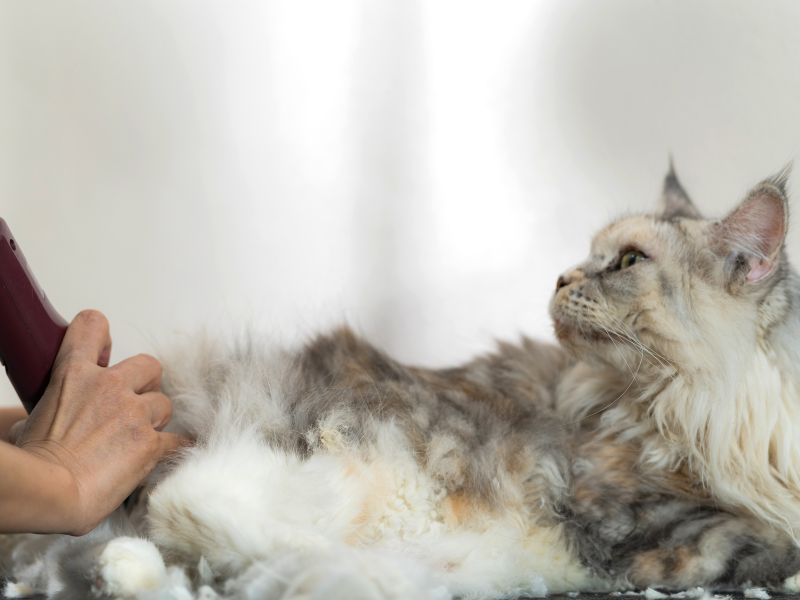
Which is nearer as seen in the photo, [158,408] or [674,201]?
[158,408]

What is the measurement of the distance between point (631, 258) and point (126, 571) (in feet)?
3.56

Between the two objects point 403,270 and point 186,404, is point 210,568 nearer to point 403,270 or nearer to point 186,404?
point 186,404

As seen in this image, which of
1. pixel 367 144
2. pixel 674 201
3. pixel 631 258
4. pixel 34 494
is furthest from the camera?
pixel 367 144

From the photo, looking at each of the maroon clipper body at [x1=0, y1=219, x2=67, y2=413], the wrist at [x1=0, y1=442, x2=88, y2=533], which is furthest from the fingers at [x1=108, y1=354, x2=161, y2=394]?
the wrist at [x1=0, y1=442, x2=88, y2=533]

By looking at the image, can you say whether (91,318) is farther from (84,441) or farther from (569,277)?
(569,277)

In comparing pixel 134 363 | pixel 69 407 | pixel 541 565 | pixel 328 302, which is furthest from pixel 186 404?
pixel 328 302

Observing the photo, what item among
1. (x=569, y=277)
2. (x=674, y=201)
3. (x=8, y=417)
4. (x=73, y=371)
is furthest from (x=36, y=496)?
(x=674, y=201)

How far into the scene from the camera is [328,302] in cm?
224

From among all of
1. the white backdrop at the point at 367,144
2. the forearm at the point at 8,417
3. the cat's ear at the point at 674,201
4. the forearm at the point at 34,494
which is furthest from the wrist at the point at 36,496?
the cat's ear at the point at 674,201

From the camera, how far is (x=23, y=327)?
1023mm

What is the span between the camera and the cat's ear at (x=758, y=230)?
43.6 inches

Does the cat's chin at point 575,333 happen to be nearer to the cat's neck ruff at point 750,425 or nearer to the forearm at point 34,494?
the cat's neck ruff at point 750,425

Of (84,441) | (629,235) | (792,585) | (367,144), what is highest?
(367,144)

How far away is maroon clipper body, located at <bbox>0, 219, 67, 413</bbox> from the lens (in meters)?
1.00
